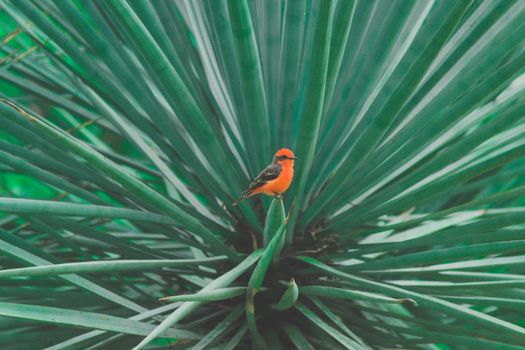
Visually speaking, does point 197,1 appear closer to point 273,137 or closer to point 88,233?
→ point 273,137

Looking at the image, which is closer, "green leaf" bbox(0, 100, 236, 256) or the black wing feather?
"green leaf" bbox(0, 100, 236, 256)

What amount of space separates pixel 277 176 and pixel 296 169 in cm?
3

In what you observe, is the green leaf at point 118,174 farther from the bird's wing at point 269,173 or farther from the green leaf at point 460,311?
the green leaf at point 460,311

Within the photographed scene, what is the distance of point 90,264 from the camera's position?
69 centimetres

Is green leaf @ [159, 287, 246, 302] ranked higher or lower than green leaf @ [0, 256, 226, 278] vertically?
lower

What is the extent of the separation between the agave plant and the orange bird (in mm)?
26

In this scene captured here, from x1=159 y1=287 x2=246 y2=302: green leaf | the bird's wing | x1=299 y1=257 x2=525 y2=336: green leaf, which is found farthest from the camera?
the bird's wing

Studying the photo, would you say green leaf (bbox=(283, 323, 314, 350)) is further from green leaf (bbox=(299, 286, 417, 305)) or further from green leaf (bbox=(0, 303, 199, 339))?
green leaf (bbox=(0, 303, 199, 339))

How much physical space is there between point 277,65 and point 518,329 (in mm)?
509

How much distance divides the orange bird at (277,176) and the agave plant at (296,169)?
0.09 feet

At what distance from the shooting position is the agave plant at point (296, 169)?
772mm

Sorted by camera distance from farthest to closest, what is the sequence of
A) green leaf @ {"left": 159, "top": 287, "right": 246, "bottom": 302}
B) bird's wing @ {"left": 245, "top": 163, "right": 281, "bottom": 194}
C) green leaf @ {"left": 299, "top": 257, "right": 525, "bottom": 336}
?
bird's wing @ {"left": 245, "top": 163, "right": 281, "bottom": 194}, green leaf @ {"left": 299, "top": 257, "right": 525, "bottom": 336}, green leaf @ {"left": 159, "top": 287, "right": 246, "bottom": 302}

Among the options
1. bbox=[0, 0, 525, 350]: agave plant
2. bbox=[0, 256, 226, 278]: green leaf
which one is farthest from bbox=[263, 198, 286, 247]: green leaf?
bbox=[0, 256, 226, 278]: green leaf

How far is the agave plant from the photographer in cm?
77
